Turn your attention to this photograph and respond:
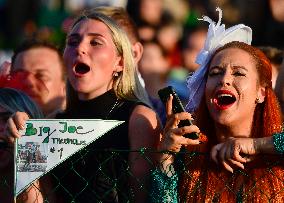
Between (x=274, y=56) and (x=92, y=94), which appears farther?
(x=274, y=56)

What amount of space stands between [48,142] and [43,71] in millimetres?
1552

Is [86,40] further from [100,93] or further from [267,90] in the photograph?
[267,90]

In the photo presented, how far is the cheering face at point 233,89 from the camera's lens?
4.00m

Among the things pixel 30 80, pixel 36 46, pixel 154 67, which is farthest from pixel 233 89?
pixel 154 67

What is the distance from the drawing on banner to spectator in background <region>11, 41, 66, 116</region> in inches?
46.6

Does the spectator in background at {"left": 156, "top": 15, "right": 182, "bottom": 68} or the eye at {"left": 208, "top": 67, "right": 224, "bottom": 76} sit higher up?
the spectator in background at {"left": 156, "top": 15, "right": 182, "bottom": 68}

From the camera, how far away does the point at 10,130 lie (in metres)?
3.99

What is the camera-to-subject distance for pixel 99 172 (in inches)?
162

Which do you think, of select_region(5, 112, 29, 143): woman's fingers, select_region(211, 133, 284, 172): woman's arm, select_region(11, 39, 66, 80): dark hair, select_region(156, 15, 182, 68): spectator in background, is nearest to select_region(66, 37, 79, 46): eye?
select_region(5, 112, 29, 143): woman's fingers

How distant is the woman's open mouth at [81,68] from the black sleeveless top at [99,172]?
0.98ft

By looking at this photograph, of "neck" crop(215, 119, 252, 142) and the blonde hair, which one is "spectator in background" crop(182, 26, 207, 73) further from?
"neck" crop(215, 119, 252, 142)

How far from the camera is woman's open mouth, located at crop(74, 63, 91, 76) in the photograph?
4.45m

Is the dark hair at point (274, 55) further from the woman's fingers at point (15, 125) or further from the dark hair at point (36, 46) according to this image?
the woman's fingers at point (15, 125)

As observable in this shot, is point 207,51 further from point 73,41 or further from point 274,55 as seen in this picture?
point 274,55
